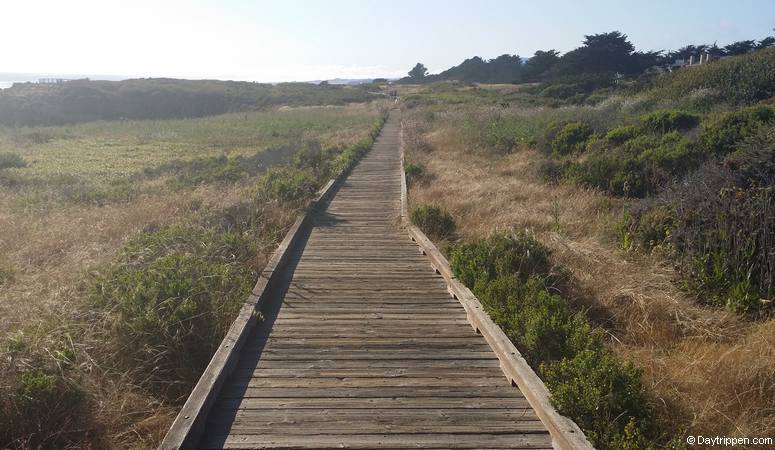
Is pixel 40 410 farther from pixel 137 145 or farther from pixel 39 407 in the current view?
pixel 137 145

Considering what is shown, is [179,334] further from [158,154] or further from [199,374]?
[158,154]

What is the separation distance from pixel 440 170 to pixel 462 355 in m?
11.3

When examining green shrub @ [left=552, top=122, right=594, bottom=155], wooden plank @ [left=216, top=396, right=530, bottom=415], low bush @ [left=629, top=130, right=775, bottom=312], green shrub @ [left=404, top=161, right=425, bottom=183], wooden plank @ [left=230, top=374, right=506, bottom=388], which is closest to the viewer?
wooden plank @ [left=216, top=396, right=530, bottom=415]

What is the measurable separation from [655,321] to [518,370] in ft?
6.39

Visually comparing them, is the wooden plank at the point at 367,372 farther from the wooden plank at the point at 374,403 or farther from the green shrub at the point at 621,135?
the green shrub at the point at 621,135

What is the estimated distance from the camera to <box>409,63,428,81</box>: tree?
133125mm

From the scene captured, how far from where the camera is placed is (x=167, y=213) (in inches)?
401

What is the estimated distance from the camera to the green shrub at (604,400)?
11.0 feet

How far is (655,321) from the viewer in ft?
17.7

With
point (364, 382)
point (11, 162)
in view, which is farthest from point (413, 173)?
point (11, 162)

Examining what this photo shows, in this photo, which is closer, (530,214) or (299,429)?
(299,429)

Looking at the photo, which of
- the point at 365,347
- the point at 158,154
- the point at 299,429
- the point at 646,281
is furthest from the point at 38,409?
the point at 158,154

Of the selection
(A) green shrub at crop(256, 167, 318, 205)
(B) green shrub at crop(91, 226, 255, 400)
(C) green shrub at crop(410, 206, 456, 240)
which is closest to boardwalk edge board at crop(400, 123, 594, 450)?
(C) green shrub at crop(410, 206, 456, 240)

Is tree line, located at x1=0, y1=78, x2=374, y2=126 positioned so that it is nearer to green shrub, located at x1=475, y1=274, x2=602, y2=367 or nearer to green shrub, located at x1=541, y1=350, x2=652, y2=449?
green shrub, located at x1=475, y1=274, x2=602, y2=367
